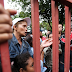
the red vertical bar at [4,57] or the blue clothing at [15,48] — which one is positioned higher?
the red vertical bar at [4,57]

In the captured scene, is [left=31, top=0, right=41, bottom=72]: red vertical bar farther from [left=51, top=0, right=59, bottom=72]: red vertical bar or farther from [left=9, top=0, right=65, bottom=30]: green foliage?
[left=9, top=0, right=65, bottom=30]: green foliage

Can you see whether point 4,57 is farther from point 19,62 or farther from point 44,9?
point 44,9

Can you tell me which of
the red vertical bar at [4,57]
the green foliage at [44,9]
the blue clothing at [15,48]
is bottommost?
the blue clothing at [15,48]

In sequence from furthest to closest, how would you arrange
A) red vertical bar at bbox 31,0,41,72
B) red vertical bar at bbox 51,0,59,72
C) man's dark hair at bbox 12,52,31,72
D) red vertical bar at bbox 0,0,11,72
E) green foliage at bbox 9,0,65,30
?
green foliage at bbox 9,0,65,30 → man's dark hair at bbox 12,52,31,72 → red vertical bar at bbox 51,0,59,72 → red vertical bar at bbox 31,0,41,72 → red vertical bar at bbox 0,0,11,72

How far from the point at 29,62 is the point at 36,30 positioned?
0.58 m

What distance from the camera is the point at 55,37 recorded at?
749mm

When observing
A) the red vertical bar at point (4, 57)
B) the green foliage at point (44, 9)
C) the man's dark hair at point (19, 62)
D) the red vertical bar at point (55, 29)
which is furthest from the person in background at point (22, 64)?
the green foliage at point (44, 9)

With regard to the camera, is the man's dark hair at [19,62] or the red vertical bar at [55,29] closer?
the red vertical bar at [55,29]

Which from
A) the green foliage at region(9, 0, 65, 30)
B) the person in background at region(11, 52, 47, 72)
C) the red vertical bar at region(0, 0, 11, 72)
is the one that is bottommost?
the person in background at region(11, 52, 47, 72)

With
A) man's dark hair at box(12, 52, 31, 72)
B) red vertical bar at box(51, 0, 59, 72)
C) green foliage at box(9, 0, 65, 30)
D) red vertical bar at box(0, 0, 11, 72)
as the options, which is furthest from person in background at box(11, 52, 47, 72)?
green foliage at box(9, 0, 65, 30)

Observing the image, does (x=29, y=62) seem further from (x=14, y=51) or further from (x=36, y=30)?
(x=36, y=30)

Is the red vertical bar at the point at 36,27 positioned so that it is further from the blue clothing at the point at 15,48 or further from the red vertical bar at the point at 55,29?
the blue clothing at the point at 15,48

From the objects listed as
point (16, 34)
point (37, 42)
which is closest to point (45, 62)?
point (16, 34)

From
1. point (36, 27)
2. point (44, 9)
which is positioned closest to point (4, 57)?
point (36, 27)
